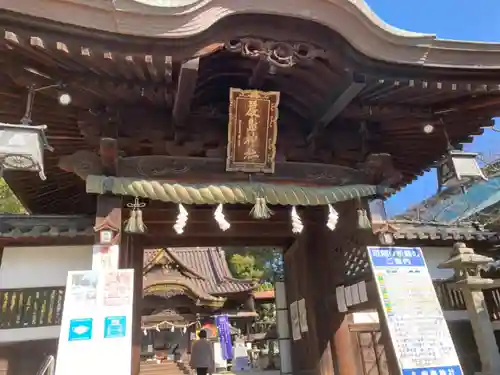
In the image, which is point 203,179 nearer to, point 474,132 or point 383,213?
point 383,213

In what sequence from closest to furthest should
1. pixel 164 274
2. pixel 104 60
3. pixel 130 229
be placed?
pixel 104 60
pixel 130 229
pixel 164 274

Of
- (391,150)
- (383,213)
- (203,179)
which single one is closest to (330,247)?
(383,213)

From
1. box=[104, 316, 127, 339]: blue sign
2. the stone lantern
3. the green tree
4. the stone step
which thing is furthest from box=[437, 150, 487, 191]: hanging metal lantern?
the green tree

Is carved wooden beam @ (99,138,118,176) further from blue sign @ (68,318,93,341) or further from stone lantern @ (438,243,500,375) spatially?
stone lantern @ (438,243,500,375)

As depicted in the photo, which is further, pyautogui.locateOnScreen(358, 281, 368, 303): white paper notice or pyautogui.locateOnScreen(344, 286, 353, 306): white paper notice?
pyautogui.locateOnScreen(344, 286, 353, 306): white paper notice

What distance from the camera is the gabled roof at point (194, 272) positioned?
1741cm

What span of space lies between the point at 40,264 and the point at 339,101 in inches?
198

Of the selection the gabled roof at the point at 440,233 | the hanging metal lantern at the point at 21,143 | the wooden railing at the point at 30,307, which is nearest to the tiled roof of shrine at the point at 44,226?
the wooden railing at the point at 30,307

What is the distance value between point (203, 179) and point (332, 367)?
12.4ft

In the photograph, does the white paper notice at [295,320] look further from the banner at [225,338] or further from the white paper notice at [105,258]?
the banner at [225,338]

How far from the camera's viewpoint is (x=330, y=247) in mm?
6453

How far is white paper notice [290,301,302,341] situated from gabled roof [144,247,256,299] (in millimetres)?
10607

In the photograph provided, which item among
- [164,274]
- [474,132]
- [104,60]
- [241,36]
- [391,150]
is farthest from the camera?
[164,274]

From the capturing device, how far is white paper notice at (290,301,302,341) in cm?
714
